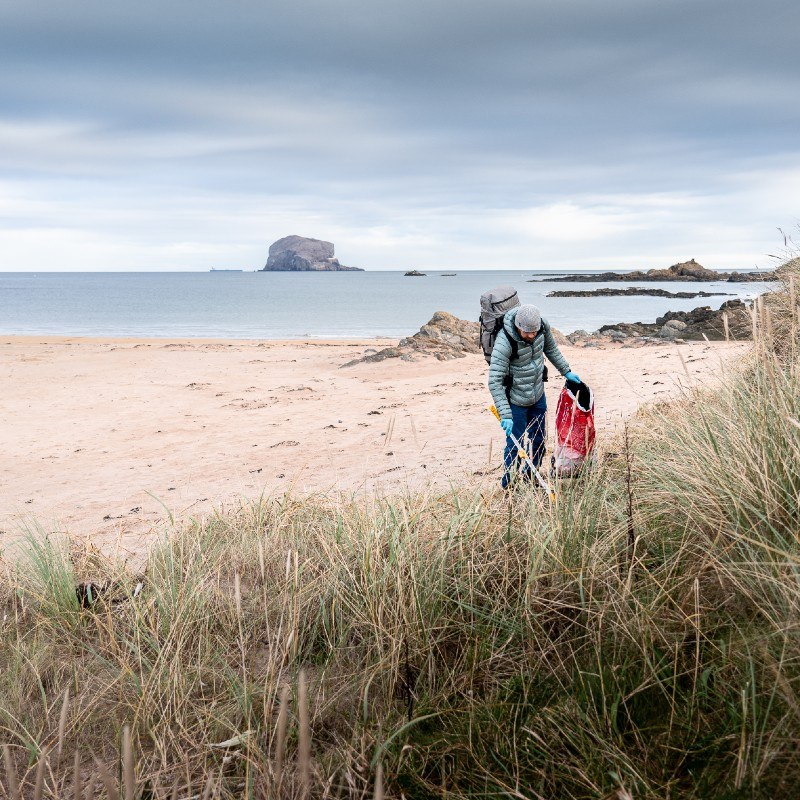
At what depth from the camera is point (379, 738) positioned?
220 centimetres

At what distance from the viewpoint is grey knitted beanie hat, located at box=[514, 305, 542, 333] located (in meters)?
5.14

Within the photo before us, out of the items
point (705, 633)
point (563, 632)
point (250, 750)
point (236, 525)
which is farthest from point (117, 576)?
point (705, 633)

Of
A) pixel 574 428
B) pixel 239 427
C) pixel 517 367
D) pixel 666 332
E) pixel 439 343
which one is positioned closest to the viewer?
pixel 574 428

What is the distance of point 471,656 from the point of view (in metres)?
2.66

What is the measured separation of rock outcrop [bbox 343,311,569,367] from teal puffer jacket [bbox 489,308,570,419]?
11.2 meters

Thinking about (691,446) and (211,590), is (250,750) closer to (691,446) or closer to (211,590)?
(211,590)

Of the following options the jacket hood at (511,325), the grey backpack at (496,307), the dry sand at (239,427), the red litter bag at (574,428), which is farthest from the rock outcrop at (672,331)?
the red litter bag at (574,428)

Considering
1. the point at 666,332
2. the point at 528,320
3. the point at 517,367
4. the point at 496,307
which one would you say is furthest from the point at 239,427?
the point at 666,332

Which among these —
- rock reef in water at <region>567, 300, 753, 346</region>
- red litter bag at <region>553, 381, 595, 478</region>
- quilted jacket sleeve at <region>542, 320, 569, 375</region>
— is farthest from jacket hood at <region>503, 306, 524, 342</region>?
rock reef in water at <region>567, 300, 753, 346</region>

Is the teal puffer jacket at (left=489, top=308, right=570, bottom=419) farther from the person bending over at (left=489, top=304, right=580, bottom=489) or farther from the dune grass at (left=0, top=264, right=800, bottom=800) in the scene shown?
the dune grass at (left=0, top=264, right=800, bottom=800)

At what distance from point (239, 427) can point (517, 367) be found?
6562 mm

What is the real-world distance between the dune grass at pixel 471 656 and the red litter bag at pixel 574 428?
0.83 m

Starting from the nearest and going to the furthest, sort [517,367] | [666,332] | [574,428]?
[574,428]
[517,367]
[666,332]

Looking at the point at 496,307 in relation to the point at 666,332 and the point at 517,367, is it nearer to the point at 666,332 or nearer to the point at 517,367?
the point at 517,367
